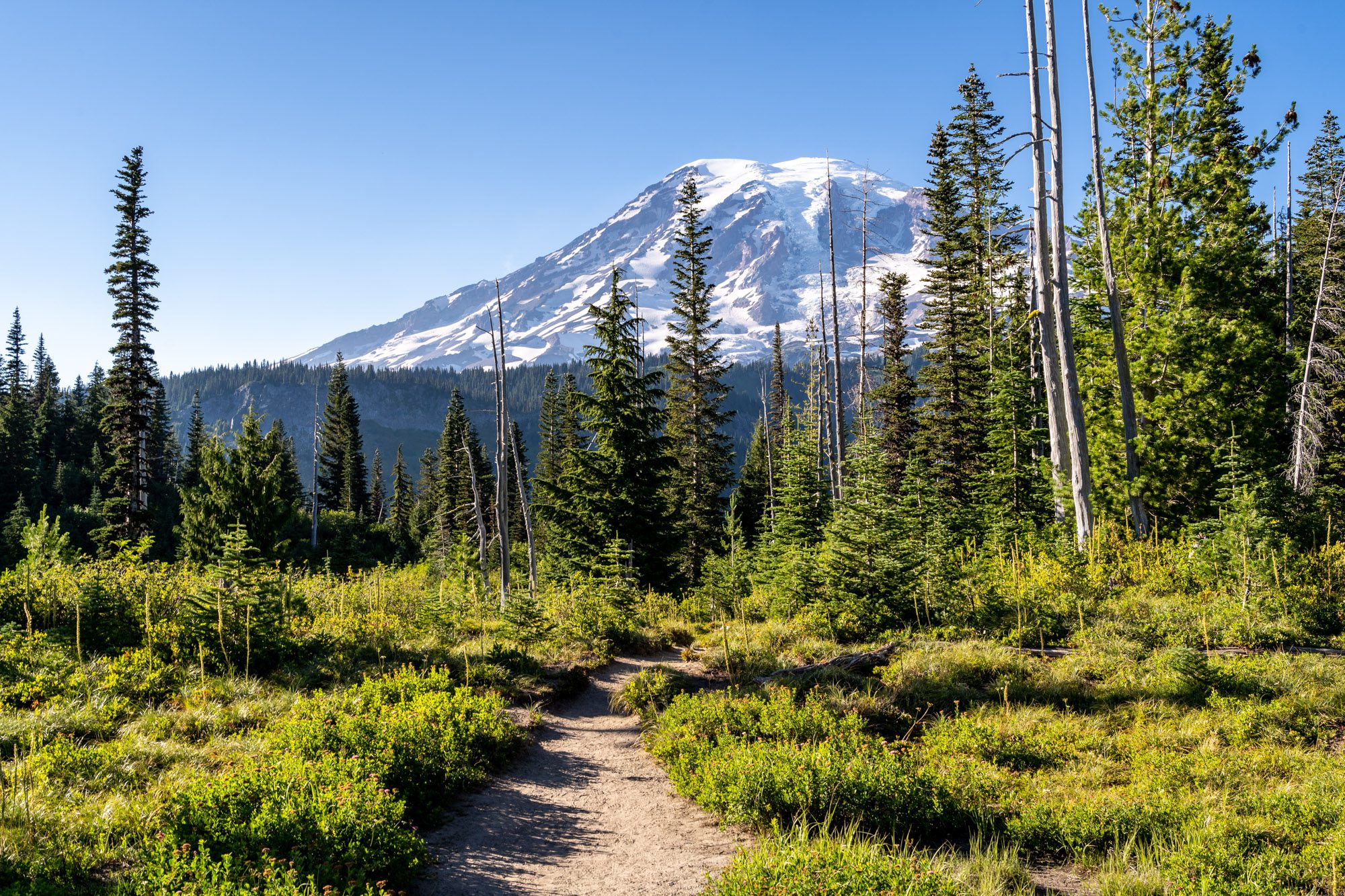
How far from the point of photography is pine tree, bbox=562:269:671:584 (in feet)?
63.6

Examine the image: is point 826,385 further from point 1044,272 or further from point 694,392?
point 1044,272

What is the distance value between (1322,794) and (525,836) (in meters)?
6.29

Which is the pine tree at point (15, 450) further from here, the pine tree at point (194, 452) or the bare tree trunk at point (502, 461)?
the bare tree trunk at point (502, 461)

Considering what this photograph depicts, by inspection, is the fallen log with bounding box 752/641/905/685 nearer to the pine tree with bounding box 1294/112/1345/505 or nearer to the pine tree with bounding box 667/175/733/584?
the pine tree with bounding box 1294/112/1345/505

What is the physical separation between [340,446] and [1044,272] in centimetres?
5938

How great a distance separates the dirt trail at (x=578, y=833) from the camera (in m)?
4.91

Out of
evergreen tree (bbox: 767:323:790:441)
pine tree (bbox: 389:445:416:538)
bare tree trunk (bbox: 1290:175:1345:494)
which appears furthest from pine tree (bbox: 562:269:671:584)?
pine tree (bbox: 389:445:416:538)

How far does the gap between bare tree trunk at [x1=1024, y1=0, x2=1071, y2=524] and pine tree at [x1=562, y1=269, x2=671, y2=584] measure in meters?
9.93

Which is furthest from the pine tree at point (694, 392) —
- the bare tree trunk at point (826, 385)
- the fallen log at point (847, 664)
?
the fallen log at point (847, 664)

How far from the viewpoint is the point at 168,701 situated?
752 centimetres

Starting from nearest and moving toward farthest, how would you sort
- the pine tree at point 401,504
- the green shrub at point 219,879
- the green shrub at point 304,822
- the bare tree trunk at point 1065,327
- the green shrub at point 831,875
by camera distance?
the green shrub at point 219,879 < the green shrub at point 831,875 < the green shrub at point 304,822 < the bare tree trunk at point 1065,327 < the pine tree at point 401,504

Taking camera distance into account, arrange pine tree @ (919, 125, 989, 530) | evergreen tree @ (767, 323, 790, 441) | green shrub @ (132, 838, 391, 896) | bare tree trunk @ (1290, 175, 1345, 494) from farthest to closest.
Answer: evergreen tree @ (767, 323, 790, 441) → pine tree @ (919, 125, 989, 530) → bare tree trunk @ (1290, 175, 1345, 494) → green shrub @ (132, 838, 391, 896)

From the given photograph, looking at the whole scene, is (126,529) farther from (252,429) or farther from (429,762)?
(429,762)

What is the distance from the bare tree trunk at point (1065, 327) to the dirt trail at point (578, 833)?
30.7 feet
